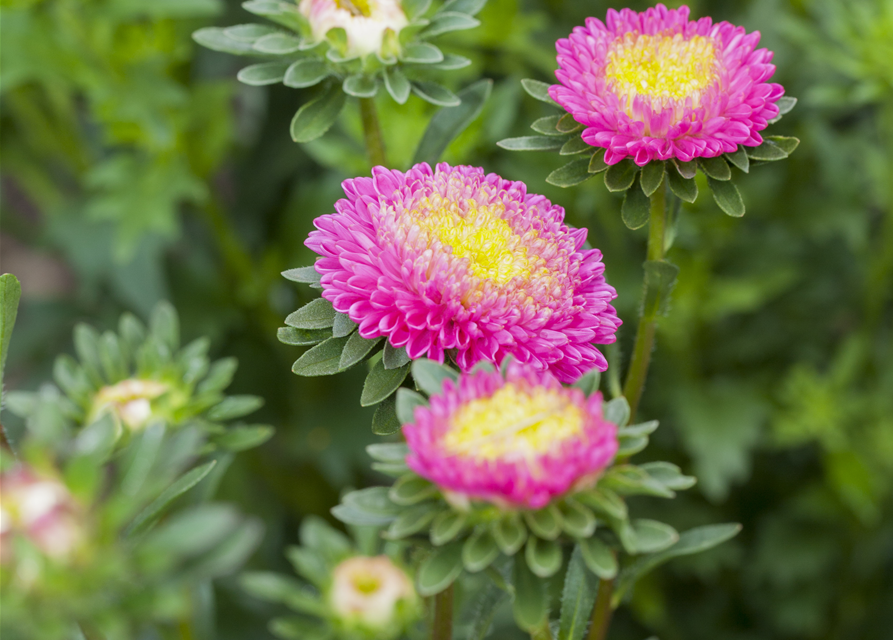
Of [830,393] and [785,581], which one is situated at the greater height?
[830,393]

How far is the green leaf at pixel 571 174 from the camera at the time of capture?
2.43ft

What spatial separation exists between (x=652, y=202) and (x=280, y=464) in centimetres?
159

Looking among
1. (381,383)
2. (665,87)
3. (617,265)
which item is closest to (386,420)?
(381,383)

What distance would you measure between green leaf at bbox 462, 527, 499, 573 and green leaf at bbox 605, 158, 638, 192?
31 cm

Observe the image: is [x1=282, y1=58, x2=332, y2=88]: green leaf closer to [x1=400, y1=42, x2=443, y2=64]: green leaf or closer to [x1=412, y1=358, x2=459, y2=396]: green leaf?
[x1=400, y1=42, x2=443, y2=64]: green leaf

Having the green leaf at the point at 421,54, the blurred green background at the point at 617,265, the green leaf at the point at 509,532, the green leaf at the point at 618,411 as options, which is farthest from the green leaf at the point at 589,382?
the blurred green background at the point at 617,265

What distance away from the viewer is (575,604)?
31.0 inches

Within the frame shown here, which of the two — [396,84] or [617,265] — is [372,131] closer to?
[396,84]

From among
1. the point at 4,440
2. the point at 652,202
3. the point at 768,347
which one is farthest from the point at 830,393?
the point at 4,440

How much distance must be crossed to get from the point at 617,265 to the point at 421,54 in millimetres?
999

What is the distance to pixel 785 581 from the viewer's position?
6.03ft

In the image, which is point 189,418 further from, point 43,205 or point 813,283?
point 813,283

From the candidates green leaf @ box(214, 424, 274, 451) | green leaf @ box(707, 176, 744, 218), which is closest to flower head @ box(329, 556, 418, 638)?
green leaf @ box(214, 424, 274, 451)

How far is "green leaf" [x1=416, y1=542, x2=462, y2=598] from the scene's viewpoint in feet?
1.79
